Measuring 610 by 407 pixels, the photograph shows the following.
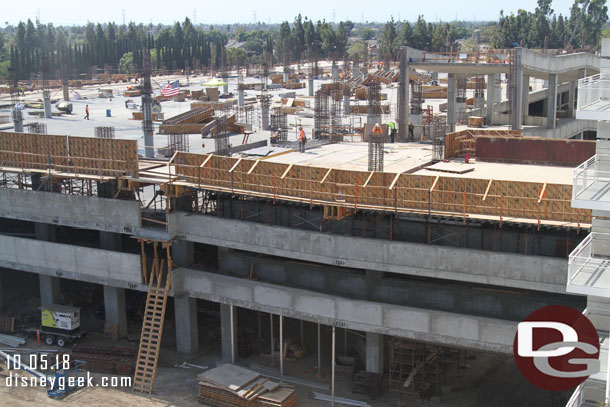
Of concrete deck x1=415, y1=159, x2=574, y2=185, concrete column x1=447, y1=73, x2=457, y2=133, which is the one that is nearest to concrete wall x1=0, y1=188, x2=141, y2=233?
concrete deck x1=415, y1=159, x2=574, y2=185

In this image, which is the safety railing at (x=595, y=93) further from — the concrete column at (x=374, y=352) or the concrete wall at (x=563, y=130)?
the concrete wall at (x=563, y=130)

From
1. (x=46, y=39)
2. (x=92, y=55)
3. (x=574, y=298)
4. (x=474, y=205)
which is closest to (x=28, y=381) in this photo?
(x=474, y=205)

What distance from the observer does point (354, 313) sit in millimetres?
32156

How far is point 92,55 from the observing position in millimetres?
169250

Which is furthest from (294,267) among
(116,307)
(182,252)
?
(116,307)

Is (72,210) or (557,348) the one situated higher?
(72,210)

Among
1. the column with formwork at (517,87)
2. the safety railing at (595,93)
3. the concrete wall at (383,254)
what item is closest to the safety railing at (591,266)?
the safety railing at (595,93)

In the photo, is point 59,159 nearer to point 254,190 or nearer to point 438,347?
point 254,190

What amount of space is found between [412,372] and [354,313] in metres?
3.42

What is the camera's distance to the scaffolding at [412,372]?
31766mm

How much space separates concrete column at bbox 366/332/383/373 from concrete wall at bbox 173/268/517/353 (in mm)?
917

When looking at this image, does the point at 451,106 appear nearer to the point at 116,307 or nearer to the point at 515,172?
the point at 515,172

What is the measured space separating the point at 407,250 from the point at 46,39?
18067cm

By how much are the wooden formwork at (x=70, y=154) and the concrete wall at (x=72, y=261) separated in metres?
3.86
